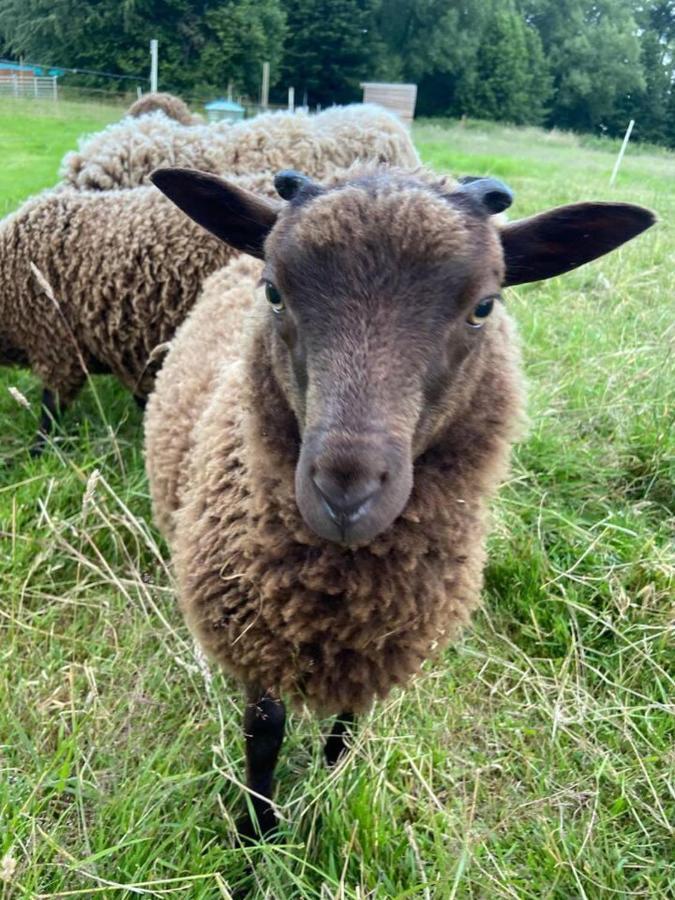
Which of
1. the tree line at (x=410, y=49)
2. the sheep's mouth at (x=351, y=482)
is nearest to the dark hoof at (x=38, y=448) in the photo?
the sheep's mouth at (x=351, y=482)

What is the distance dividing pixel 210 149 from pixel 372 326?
138 inches

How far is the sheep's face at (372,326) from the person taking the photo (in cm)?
118

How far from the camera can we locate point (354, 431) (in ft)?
3.86

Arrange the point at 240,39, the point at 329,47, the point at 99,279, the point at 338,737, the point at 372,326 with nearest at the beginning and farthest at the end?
1. the point at 372,326
2. the point at 338,737
3. the point at 99,279
4. the point at 240,39
5. the point at 329,47

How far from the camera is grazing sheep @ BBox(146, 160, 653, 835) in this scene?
125cm

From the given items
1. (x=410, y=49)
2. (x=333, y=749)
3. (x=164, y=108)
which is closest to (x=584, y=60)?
(x=410, y=49)

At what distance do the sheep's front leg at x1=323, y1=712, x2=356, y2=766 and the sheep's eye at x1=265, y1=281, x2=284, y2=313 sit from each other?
118 cm

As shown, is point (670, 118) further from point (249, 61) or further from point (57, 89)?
point (57, 89)

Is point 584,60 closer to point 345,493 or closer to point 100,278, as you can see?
point 100,278

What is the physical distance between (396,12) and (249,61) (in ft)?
46.1

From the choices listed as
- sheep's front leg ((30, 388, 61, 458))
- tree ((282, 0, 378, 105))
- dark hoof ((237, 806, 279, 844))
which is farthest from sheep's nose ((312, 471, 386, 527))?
tree ((282, 0, 378, 105))

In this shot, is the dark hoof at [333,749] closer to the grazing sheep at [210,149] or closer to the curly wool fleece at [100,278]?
the curly wool fleece at [100,278]

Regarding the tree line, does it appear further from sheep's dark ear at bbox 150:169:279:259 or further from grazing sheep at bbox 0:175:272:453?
sheep's dark ear at bbox 150:169:279:259

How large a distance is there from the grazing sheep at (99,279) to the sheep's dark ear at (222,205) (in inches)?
67.4
